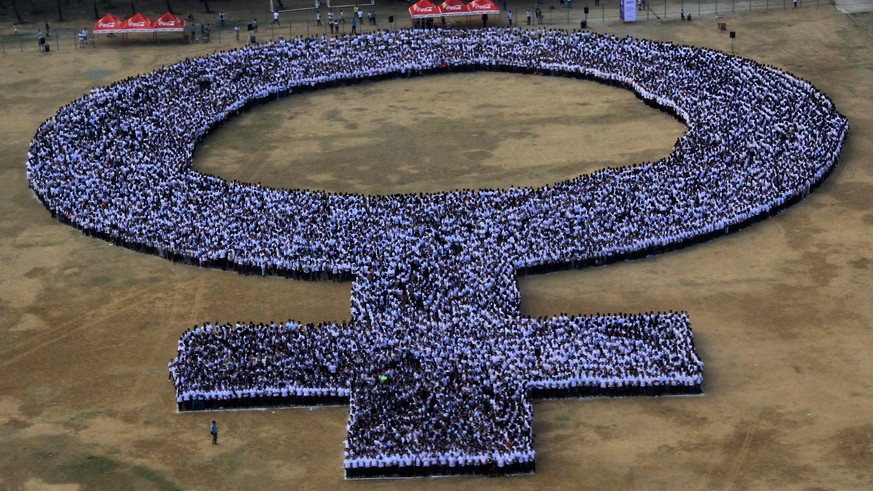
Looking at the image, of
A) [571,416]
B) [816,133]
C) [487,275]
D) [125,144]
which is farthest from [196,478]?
[816,133]

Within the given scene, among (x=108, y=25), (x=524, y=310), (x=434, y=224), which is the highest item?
(x=108, y=25)

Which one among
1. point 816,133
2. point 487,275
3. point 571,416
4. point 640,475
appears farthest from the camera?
point 816,133

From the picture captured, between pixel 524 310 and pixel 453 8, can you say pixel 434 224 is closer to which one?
pixel 524 310

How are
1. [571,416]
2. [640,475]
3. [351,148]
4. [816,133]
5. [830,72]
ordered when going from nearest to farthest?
[640,475] → [571,416] → [816,133] → [351,148] → [830,72]

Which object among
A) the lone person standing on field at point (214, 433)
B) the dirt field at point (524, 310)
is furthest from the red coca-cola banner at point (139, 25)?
the lone person standing on field at point (214, 433)

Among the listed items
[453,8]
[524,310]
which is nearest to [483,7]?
[453,8]

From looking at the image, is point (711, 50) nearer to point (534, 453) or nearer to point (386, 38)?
point (386, 38)

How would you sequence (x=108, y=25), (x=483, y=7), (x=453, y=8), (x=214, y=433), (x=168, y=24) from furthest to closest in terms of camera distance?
(x=453, y=8)
(x=483, y=7)
(x=108, y=25)
(x=168, y=24)
(x=214, y=433)

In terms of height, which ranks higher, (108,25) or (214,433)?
(108,25)

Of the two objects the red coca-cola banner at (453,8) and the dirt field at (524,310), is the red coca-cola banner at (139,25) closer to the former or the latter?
the dirt field at (524,310)
